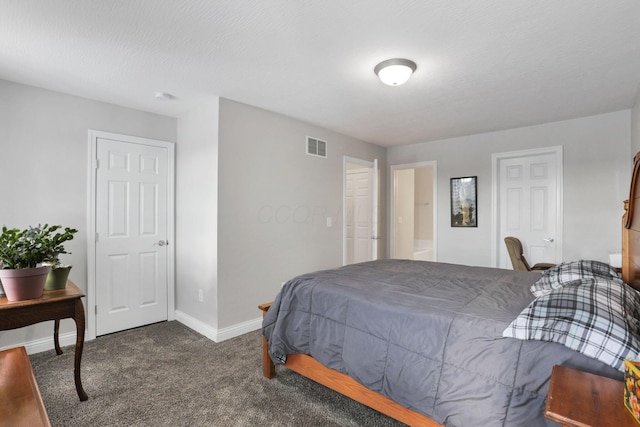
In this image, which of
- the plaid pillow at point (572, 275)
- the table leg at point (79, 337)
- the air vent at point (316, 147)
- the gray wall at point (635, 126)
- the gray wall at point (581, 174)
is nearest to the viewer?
the plaid pillow at point (572, 275)

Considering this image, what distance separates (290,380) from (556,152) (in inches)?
156

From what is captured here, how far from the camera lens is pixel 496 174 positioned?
4.35 m

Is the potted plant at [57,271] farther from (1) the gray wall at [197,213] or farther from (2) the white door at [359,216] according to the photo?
(2) the white door at [359,216]

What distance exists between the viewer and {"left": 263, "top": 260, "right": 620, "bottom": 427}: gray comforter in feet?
4.36

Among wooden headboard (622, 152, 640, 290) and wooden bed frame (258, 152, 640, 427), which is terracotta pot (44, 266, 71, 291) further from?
wooden headboard (622, 152, 640, 290)

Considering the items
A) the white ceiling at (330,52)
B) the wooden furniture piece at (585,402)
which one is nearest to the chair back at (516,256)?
the white ceiling at (330,52)

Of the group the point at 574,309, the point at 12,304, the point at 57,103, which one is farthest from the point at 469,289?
the point at 57,103

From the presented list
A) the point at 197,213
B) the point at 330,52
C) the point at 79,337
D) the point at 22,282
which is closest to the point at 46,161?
the point at 197,213

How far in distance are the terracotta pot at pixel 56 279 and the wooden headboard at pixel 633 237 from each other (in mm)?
3440

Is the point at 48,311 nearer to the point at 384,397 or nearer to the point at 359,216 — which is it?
the point at 384,397

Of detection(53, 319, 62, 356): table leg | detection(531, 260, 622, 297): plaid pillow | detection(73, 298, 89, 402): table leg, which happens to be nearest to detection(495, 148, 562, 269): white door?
detection(531, 260, 622, 297): plaid pillow

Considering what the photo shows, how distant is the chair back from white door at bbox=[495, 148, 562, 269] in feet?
1.27

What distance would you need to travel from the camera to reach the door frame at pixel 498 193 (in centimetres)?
388

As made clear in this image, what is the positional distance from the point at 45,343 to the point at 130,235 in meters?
1.16
